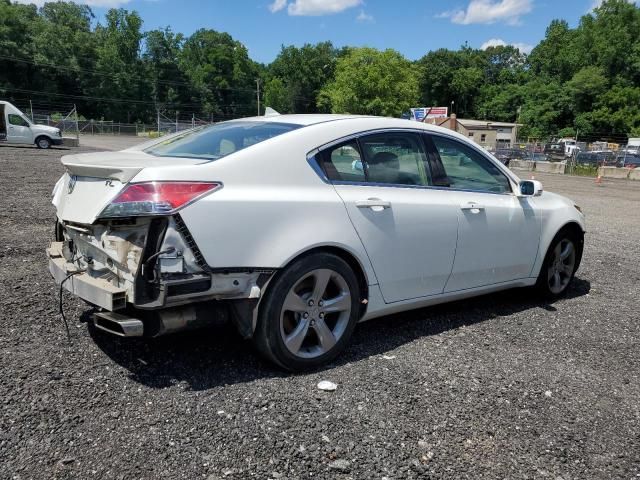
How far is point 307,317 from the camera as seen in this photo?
10.9ft

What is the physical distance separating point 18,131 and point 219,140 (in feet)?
90.6

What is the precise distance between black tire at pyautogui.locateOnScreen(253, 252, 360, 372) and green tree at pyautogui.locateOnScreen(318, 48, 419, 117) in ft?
259

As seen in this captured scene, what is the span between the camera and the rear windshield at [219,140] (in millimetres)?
3379

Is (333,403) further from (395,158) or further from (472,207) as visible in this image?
(472,207)

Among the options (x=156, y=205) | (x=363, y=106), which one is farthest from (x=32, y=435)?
(x=363, y=106)

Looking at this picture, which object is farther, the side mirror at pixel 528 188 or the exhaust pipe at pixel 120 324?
the side mirror at pixel 528 188

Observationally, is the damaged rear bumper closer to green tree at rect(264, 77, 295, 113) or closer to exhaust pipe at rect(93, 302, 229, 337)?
exhaust pipe at rect(93, 302, 229, 337)

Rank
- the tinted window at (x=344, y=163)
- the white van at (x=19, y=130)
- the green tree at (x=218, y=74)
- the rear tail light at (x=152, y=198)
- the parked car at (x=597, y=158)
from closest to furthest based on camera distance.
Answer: the rear tail light at (x=152, y=198) → the tinted window at (x=344, y=163) → the white van at (x=19, y=130) → the parked car at (x=597, y=158) → the green tree at (x=218, y=74)

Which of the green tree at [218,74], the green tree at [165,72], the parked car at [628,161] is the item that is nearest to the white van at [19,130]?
the parked car at [628,161]

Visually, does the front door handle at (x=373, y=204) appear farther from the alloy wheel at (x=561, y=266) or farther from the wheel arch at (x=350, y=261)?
the alloy wheel at (x=561, y=266)

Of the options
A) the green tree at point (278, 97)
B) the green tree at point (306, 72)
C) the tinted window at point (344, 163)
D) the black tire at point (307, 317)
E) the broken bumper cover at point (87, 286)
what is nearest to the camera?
the broken bumper cover at point (87, 286)

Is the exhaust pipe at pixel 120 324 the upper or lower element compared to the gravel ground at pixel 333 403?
upper

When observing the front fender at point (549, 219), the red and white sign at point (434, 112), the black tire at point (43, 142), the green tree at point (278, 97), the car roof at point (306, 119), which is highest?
the green tree at point (278, 97)

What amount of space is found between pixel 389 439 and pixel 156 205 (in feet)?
5.74
